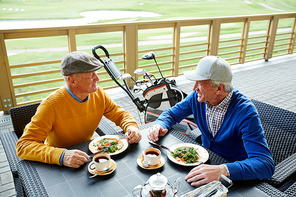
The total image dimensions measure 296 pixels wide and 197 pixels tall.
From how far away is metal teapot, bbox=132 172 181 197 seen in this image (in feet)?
4.05

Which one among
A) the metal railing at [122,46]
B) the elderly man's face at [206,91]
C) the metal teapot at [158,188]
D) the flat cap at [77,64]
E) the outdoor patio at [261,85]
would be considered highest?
the flat cap at [77,64]

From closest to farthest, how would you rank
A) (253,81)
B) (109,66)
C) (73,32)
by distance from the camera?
(109,66) → (73,32) → (253,81)

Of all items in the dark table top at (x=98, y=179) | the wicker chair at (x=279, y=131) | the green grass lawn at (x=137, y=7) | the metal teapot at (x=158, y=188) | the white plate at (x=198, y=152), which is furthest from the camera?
the green grass lawn at (x=137, y=7)

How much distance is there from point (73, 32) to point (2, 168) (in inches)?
105

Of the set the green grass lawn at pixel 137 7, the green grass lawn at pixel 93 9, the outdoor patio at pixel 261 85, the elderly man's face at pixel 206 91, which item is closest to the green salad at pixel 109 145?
the elderly man's face at pixel 206 91

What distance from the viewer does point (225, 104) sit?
1837mm

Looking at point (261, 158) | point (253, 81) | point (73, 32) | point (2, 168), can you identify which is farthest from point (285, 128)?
point (253, 81)

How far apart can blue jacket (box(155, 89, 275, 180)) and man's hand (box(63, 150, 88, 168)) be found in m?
0.71

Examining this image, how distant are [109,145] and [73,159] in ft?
1.02

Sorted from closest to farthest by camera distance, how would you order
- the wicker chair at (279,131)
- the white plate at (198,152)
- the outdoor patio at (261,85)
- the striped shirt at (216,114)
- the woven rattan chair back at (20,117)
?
the white plate at (198,152)
the striped shirt at (216,114)
the wicker chair at (279,131)
the woven rattan chair back at (20,117)
the outdoor patio at (261,85)

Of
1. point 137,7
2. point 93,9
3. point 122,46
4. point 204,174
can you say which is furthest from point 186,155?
point 137,7

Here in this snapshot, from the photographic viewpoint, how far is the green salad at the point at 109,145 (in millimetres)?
1755

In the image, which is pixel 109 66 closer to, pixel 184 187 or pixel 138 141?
pixel 138 141

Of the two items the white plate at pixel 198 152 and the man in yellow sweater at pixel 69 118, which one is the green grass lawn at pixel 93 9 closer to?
the man in yellow sweater at pixel 69 118
